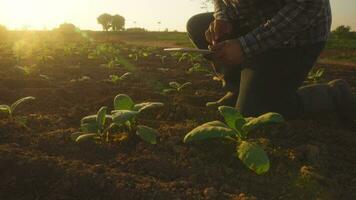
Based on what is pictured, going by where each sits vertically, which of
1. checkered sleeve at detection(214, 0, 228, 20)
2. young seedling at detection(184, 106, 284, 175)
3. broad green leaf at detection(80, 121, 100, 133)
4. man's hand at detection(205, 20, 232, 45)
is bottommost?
broad green leaf at detection(80, 121, 100, 133)

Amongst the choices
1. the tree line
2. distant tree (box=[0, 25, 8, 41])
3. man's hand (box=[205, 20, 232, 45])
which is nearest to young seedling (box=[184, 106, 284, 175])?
man's hand (box=[205, 20, 232, 45])

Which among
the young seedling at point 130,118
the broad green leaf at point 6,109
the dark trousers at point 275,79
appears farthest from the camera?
the dark trousers at point 275,79

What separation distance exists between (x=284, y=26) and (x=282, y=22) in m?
0.03

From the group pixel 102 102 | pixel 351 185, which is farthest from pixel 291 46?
pixel 102 102

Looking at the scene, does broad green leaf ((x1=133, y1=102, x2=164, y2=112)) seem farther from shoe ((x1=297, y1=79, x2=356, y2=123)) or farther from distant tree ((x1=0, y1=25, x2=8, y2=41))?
distant tree ((x1=0, y1=25, x2=8, y2=41))

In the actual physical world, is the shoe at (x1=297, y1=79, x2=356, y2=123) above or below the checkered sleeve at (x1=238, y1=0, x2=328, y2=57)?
below

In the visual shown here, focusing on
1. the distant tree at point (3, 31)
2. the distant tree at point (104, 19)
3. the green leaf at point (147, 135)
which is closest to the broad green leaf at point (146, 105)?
the green leaf at point (147, 135)

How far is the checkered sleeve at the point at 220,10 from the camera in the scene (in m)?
3.61

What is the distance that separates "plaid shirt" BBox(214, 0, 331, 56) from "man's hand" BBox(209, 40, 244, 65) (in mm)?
39

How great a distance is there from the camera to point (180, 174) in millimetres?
2273

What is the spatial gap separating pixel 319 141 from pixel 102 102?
5.87 ft

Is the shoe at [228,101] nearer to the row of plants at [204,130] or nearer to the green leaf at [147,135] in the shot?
the row of plants at [204,130]

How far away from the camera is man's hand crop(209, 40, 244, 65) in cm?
286

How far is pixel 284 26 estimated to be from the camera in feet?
9.63
